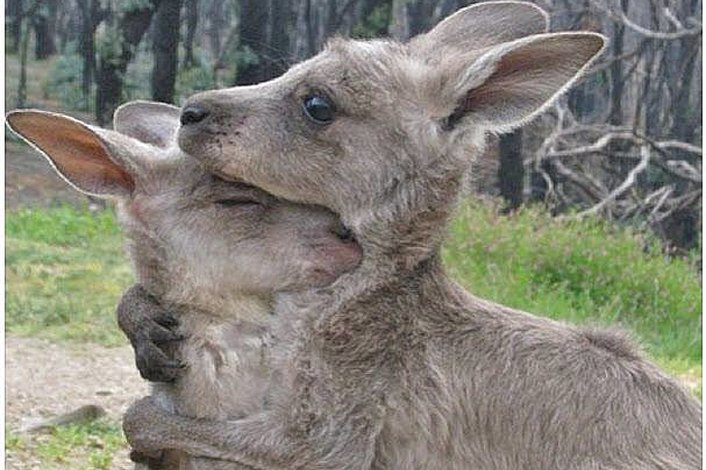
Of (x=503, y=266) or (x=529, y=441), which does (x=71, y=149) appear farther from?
(x=503, y=266)

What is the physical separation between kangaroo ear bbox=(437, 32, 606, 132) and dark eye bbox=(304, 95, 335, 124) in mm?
278

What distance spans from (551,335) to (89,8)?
22.7ft

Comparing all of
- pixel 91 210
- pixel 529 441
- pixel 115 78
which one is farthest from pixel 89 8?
pixel 529 441

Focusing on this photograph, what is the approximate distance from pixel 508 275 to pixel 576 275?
55 centimetres

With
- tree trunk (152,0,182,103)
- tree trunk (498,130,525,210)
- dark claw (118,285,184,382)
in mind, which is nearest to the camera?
dark claw (118,285,184,382)

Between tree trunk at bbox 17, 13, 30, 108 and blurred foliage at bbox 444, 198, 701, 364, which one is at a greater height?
tree trunk at bbox 17, 13, 30, 108

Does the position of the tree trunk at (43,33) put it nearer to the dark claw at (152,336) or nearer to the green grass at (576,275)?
the green grass at (576,275)

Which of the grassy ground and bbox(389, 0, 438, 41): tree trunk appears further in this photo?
bbox(389, 0, 438, 41): tree trunk

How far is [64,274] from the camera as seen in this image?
892cm

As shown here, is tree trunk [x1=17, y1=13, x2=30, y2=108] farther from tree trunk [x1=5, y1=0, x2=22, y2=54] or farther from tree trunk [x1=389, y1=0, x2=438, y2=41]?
tree trunk [x1=389, y1=0, x2=438, y2=41]

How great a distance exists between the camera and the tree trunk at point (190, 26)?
9414 millimetres

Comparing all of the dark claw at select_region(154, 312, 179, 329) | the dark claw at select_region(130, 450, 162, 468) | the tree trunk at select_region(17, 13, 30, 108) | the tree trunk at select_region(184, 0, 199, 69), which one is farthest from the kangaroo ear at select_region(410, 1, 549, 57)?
the tree trunk at select_region(17, 13, 30, 108)

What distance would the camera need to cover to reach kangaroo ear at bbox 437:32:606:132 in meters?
3.53

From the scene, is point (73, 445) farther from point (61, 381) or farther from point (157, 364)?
point (157, 364)
